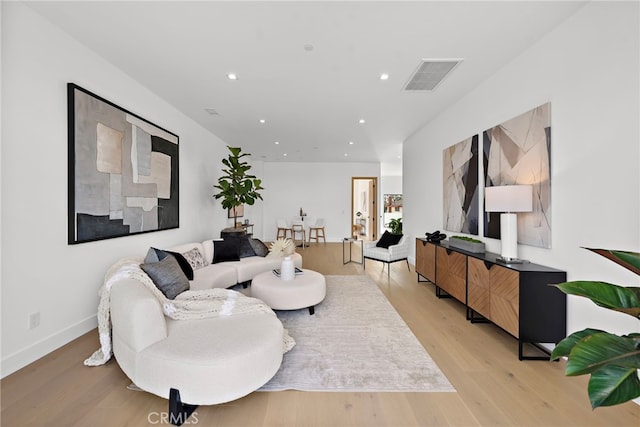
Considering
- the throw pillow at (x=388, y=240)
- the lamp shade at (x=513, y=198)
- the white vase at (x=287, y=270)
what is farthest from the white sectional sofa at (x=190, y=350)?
the throw pillow at (x=388, y=240)

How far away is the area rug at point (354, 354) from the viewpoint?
1964mm

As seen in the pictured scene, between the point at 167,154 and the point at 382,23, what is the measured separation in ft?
11.2

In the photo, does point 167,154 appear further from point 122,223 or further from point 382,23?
point 382,23

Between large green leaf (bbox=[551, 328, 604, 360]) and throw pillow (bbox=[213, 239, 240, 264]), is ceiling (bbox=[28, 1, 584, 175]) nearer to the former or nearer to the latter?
throw pillow (bbox=[213, 239, 240, 264])

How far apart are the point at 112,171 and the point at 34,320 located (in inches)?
60.2

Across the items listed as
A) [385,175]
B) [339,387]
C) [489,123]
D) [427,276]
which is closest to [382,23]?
[489,123]

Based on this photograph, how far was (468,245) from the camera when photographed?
3.32 metres

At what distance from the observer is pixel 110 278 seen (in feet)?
7.09

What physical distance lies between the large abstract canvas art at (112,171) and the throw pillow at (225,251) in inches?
31.6

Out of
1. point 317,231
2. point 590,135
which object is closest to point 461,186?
point 590,135

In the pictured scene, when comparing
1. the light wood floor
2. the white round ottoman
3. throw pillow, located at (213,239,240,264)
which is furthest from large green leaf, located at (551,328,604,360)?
throw pillow, located at (213,239,240,264)

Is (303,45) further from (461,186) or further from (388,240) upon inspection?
(388,240)

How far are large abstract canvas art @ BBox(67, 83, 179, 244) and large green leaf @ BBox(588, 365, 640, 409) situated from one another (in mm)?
3633

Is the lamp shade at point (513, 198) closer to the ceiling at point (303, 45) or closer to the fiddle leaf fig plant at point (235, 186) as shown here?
the ceiling at point (303, 45)
